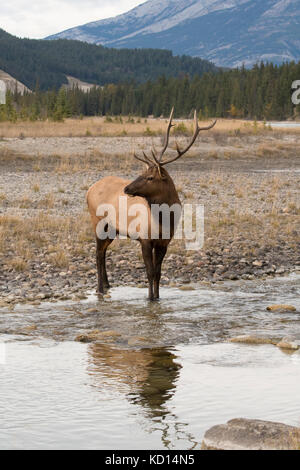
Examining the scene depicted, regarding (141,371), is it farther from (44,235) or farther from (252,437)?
(44,235)

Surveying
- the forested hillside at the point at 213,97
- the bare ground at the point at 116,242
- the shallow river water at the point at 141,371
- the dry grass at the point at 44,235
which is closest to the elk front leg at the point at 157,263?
the shallow river water at the point at 141,371

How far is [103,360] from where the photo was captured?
773 cm

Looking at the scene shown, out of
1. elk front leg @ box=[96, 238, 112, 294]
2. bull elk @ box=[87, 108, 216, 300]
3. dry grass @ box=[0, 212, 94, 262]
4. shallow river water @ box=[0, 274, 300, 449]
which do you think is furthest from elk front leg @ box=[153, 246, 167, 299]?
dry grass @ box=[0, 212, 94, 262]

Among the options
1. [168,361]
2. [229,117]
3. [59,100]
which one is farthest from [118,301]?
[229,117]

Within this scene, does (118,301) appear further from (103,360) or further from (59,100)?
(59,100)

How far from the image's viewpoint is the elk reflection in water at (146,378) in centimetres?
583

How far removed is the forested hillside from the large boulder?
317 ft

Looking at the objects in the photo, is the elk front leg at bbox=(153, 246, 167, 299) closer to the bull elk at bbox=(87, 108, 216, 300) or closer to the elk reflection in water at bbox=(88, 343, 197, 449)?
the bull elk at bbox=(87, 108, 216, 300)

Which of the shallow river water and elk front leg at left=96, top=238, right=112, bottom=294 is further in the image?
elk front leg at left=96, top=238, right=112, bottom=294

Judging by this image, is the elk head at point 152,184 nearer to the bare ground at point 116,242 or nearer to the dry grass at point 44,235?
the bare ground at point 116,242

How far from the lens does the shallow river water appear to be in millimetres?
5758

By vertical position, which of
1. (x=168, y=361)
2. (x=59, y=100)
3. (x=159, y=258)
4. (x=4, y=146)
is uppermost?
(x=59, y=100)
